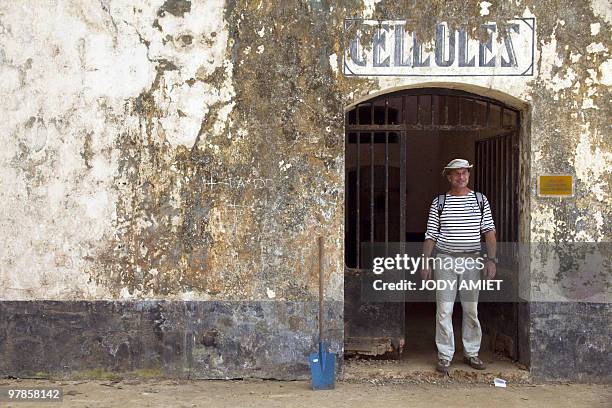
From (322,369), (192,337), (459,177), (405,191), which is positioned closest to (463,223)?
(459,177)

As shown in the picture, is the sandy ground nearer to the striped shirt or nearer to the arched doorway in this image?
the arched doorway

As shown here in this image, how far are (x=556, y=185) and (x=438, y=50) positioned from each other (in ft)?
5.09

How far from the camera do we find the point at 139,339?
645 centimetres

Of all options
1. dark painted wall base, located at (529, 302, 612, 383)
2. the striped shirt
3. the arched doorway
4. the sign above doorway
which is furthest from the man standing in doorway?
the sign above doorway

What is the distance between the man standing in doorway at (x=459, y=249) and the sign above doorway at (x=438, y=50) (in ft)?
2.81

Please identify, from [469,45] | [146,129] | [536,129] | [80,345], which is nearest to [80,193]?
[146,129]

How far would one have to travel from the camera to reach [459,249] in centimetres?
655

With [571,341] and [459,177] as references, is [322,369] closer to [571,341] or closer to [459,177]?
[459,177]

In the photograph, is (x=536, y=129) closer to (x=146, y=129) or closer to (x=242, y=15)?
(x=242, y=15)

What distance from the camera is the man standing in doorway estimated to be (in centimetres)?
655

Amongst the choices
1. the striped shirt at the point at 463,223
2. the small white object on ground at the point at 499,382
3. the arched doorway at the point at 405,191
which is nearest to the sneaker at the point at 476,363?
the small white object on ground at the point at 499,382

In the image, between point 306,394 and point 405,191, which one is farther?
point 405,191

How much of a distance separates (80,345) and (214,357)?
1.17 metres

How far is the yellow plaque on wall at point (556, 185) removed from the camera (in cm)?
640
